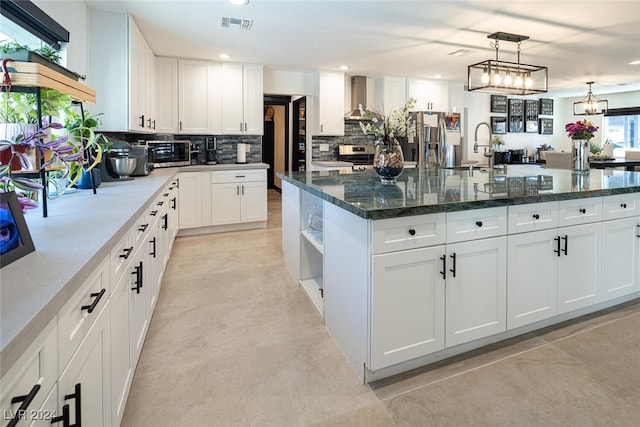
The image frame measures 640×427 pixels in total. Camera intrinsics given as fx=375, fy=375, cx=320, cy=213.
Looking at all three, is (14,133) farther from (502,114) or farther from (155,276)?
(502,114)

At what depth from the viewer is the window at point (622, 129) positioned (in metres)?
8.80

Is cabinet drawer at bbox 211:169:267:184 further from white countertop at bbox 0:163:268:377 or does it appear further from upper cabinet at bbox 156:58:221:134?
Answer: white countertop at bbox 0:163:268:377

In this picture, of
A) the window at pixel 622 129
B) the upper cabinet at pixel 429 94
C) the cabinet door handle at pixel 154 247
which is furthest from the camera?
the window at pixel 622 129

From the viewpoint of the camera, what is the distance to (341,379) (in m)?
1.89

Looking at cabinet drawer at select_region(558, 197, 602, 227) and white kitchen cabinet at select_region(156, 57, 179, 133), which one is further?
white kitchen cabinet at select_region(156, 57, 179, 133)

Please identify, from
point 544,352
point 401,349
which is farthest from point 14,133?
point 544,352

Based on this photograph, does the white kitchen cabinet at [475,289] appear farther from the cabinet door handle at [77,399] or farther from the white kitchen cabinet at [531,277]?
the cabinet door handle at [77,399]

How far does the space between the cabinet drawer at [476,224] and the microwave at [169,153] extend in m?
3.79

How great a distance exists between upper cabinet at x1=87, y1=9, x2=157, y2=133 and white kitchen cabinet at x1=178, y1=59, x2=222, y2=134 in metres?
1.28

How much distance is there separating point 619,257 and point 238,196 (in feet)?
13.7

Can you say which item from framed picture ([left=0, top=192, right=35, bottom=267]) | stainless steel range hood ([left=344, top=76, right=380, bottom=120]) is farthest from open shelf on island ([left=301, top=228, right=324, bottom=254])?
stainless steel range hood ([left=344, top=76, right=380, bottom=120])

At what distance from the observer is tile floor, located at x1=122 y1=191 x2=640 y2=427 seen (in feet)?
5.34

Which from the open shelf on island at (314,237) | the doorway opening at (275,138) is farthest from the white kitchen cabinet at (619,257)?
the doorway opening at (275,138)

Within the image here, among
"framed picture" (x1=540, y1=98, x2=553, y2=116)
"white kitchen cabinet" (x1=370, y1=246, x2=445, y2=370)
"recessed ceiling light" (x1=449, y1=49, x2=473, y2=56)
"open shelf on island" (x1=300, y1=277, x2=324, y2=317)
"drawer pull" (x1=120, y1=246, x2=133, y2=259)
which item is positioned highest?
"framed picture" (x1=540, y1=98, x2=553, y2=116)
